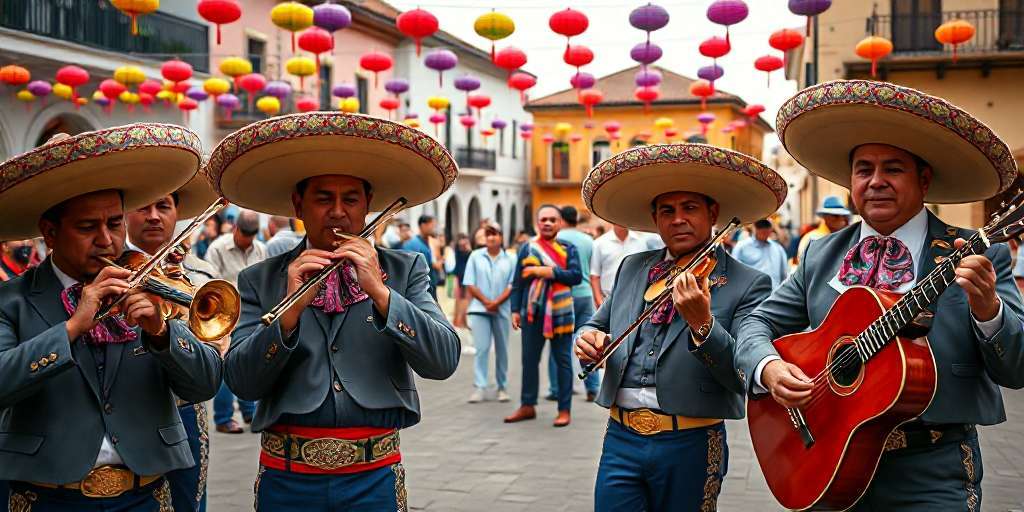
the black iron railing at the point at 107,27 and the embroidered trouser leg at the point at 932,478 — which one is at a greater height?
the black iron railing at the point at 107,27

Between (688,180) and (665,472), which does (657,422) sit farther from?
(688,180)

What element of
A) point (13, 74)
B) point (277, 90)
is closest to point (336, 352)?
point (13, 74)

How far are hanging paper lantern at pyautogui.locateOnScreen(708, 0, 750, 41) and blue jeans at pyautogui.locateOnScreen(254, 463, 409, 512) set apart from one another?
896cm

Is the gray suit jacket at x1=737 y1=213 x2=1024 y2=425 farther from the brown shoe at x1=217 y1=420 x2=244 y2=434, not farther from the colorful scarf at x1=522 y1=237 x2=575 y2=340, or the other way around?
the brown shoe at x1=217 y1=420 x2=244 y2=434

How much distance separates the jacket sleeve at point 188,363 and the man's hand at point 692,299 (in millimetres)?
1699

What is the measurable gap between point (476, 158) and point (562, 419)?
39539mm

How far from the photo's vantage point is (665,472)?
165 inches

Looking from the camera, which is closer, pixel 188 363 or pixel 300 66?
pixel 188 363

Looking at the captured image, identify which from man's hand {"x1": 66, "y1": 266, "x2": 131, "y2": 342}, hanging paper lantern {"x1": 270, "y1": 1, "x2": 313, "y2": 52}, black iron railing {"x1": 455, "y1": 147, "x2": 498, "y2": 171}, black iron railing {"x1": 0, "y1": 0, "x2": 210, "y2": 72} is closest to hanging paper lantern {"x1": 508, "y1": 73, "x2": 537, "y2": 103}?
hanging paper lantern {"x1": 270, "y1": 1, "x2": 313, "y2": 52}

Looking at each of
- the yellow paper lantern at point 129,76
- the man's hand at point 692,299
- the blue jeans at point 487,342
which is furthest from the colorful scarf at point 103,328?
the yellow paper lantern at point 129,76

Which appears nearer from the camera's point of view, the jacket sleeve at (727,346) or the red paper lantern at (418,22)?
the jacket sleeve at (727,346)

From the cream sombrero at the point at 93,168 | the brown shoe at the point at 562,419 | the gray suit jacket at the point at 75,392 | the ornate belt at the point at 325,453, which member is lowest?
the brown shoe at the point at 562,419

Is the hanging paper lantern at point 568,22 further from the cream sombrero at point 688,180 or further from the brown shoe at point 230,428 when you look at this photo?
the cream sombrero at point 688,180

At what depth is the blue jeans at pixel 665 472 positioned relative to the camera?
4.19m
